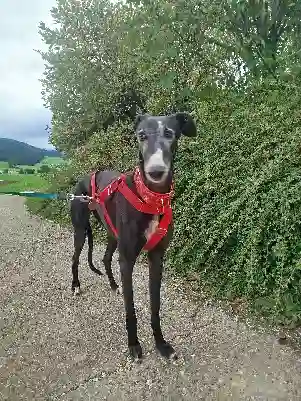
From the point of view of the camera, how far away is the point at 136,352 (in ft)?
12.6

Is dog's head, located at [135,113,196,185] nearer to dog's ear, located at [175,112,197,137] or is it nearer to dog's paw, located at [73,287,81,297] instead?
dog's ear, located at [175,112,197,137]

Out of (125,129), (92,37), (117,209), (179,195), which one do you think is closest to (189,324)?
(117,209)

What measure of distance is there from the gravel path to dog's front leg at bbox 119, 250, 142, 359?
0.12 metres

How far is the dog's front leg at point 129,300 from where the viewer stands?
372 centimetres

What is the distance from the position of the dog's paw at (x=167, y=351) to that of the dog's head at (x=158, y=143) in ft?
5.03

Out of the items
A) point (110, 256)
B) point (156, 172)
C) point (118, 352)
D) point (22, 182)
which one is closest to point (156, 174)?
point (156, 172)

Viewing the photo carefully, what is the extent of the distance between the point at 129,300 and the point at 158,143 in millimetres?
1455

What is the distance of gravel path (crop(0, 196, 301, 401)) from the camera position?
3418 millimetres

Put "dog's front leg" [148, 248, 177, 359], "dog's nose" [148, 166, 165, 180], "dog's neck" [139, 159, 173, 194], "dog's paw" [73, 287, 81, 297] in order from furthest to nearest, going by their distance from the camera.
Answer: "dog's paw" [73, 287, 81, 297] → "dog's front leg" [148, 248, 177, 359] → "dog's neck" [139, 159, 173, 194] → "dog's nose" [148, 166, 165, 180]

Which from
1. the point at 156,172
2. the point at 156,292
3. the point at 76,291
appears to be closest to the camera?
the point at 156,172

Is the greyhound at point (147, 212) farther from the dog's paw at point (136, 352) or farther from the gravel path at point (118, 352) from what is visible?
the gravel path at point (118, 352)

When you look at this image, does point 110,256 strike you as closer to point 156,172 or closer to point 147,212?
point 147,212

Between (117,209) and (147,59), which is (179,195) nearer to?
(117,209)

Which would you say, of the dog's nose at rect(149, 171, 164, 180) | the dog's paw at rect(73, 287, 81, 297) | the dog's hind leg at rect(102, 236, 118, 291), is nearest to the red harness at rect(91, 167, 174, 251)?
the dog's nose at rect(149, 171, 164, 180)
